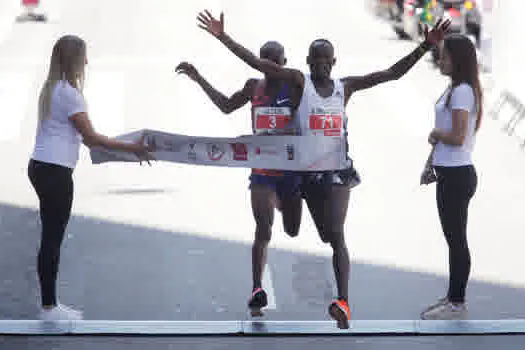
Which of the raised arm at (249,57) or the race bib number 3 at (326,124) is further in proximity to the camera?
the race bib number 3 at (326,124)

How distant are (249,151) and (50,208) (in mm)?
1560

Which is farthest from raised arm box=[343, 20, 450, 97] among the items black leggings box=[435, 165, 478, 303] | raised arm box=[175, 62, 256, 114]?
black leggings box=[435, 165, 478, 303]

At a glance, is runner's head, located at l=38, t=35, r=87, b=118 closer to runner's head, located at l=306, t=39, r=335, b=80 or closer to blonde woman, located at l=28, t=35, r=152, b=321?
blonde woman, located at l=28, t=35, r=152, b=321

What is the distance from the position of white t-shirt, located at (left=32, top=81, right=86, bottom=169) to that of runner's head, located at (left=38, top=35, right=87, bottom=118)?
4 cm

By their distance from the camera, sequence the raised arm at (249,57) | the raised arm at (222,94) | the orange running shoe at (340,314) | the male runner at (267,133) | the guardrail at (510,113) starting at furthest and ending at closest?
the guardrail at (510,113)
the raised arm at (222,94)
the male runner at (267,133)
the orange running shoe at (340,314)
the raised arm at (249,57)

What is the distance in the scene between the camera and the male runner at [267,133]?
9156 mm

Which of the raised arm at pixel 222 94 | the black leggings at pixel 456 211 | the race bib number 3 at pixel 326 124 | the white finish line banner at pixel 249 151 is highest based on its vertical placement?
the raised arm at pixel 222 94

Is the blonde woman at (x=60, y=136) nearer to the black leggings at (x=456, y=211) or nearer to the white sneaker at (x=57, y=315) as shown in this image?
the white sneaker at (x=57, y=315)

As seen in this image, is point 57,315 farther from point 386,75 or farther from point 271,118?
point 386,75

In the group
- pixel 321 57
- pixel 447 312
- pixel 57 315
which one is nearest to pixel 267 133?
pixel 321 57

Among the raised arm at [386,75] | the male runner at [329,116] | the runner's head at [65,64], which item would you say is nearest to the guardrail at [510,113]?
the raised arm at [386,75]

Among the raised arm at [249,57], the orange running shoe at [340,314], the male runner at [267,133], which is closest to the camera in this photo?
the raised arm at [249,57]

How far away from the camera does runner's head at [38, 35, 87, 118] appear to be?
905 cm

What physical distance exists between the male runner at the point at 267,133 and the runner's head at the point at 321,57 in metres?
0.23
